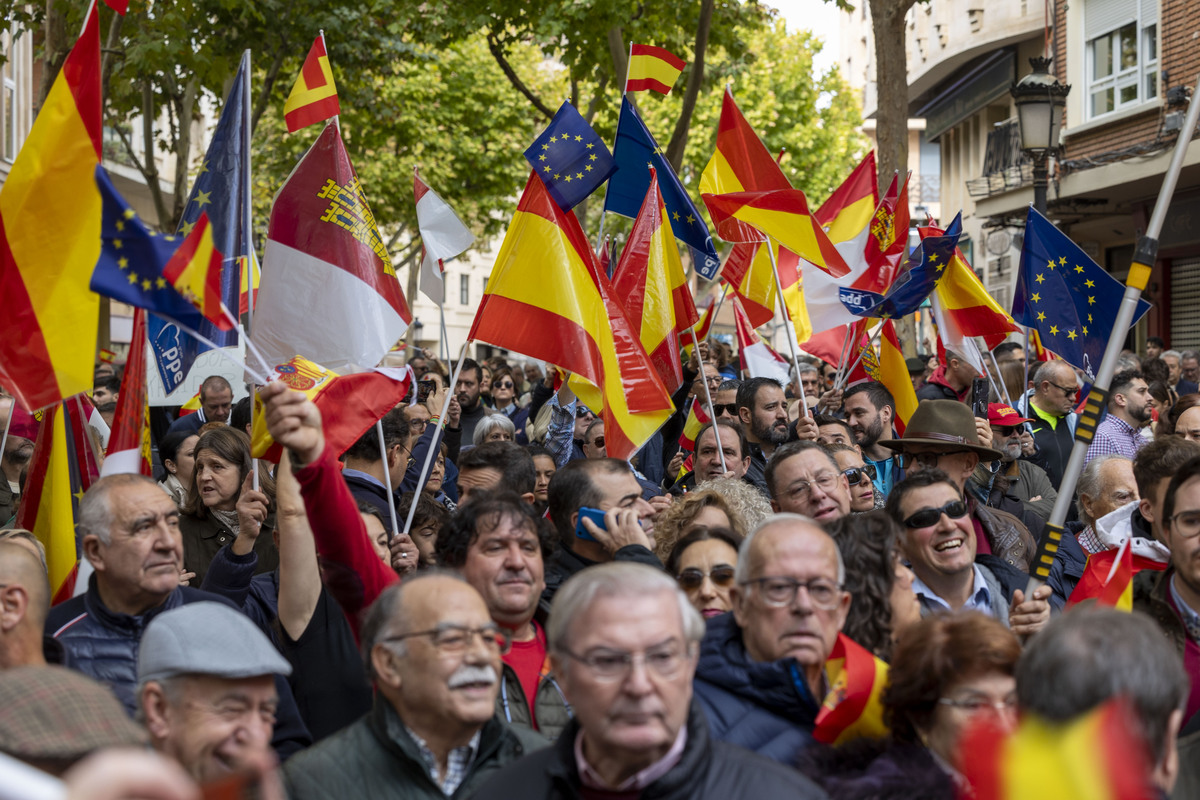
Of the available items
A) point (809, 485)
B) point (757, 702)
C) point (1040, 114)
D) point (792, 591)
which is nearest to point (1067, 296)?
point (809, 485)

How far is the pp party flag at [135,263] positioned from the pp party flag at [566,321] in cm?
222

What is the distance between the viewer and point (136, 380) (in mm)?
5188

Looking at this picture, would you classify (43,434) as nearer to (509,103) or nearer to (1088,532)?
(1088,532)

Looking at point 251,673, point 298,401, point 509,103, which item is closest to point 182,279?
point 298,401

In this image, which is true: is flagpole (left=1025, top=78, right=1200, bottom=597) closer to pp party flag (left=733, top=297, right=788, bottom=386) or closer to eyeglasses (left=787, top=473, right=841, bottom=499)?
eyeglasses (left=787, top=473, right=841, bottom=499)

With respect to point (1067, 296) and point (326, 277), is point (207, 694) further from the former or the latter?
point (1067, 296)

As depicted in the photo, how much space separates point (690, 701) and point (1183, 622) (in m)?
1.74

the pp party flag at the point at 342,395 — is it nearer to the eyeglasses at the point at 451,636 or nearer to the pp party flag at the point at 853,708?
the eyeglasses at the point at 451,636

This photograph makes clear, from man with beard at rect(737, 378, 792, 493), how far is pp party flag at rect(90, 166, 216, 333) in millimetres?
4338

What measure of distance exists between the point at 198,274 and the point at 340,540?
866 mm

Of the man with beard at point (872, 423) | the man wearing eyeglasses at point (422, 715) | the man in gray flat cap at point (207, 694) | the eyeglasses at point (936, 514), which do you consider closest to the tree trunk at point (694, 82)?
the man with beard at point (872, 423)

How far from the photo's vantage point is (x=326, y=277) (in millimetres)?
5902

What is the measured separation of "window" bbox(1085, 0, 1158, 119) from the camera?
1975 centimetres

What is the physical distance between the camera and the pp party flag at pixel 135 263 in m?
3.77
